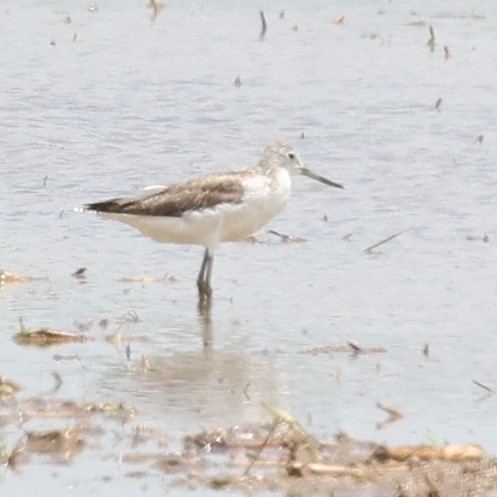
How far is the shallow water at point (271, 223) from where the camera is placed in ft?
26.8

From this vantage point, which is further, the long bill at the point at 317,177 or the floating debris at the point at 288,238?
the long bill at the point at 317,177

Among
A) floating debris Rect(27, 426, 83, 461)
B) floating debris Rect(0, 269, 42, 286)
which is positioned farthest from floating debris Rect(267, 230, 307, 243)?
floating debris Rect(27, 426, 83, 461)

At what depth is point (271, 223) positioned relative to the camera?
39.6ft

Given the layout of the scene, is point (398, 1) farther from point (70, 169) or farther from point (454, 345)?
point (454, 345)

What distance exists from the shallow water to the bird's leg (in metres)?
0.08

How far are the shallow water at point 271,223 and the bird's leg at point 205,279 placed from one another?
0.08 meters

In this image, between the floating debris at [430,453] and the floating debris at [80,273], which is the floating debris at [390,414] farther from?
the floating debris at [80,273]

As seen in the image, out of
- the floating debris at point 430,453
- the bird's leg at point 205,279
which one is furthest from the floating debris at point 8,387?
the bird's leg at point 205,279

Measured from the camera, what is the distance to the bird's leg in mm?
10159

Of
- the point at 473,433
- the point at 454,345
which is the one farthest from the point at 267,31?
the point at 473,433

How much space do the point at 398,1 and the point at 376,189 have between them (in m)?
8.00

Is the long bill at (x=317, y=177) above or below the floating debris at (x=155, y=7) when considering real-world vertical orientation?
above

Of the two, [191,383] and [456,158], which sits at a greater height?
[191,383]

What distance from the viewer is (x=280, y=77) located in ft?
55.3
